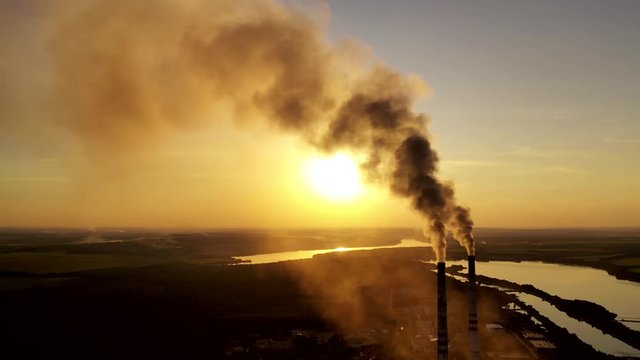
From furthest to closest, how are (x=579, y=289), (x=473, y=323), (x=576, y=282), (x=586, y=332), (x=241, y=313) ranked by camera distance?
(x=576, y=282), (x=579, y=289), (x=241, y=313), (x=586, y=332), (x=473, y=323)

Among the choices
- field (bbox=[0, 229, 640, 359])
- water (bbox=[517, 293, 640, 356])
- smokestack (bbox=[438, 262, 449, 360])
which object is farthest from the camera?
water (bbox=[517, 293, 640, 356])

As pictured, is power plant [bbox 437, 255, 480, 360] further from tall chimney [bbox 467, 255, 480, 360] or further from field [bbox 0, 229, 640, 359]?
field [bbox 0, 229, 640, 359]

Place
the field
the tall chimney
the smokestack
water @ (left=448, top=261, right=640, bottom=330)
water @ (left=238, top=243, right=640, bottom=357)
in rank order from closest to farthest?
the smokestack → the tall chimney → the field → water @ (left=238, top=243, right=640, bottom=357) → water @ (left=448, top=261, right=640, bottom=330)

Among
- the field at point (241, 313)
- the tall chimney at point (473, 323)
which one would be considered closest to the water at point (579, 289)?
the field at point (241, 313)

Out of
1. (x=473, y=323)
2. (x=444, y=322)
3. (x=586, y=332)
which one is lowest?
(x=586, y=332)

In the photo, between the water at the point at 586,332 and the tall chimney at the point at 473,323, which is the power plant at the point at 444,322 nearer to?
the tall chimney at the point at 473,323

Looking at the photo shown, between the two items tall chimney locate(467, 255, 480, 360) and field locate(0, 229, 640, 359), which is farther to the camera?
field locate(0, 229, 640, 359)

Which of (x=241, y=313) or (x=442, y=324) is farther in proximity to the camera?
(x=241, y=313)

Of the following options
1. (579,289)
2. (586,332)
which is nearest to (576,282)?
(579,289)

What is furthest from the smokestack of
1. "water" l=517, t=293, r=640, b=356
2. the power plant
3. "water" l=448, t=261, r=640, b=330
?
"water" l=448, t=261, r=640, b=330

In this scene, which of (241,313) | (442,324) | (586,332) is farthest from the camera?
(241,313)

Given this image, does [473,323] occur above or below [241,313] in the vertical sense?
above

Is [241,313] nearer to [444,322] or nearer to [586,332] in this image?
[444,322]
